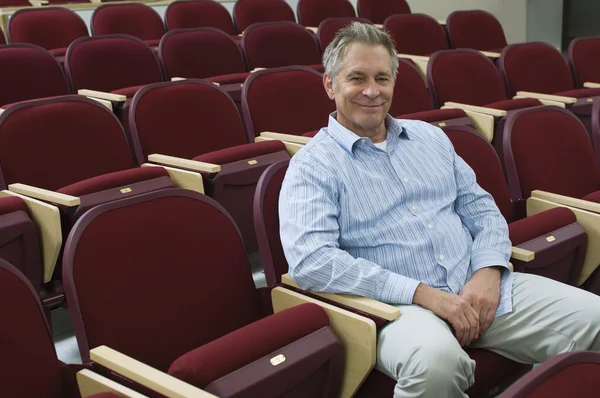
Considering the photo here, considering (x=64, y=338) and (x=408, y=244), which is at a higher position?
(x=408, y=244)

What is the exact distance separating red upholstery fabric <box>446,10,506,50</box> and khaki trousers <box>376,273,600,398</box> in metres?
1.13

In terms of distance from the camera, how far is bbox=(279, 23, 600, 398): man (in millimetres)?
509

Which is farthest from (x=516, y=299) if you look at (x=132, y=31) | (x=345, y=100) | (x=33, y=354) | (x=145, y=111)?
(x=132, y=31)

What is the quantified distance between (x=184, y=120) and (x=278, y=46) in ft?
1.58

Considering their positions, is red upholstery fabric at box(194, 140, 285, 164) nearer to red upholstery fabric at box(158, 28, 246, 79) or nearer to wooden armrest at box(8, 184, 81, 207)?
wooden armrest at box(8, 184, 81, 207)

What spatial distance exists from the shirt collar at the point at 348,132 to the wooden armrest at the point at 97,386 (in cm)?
27

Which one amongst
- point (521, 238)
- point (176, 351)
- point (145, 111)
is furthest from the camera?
point (145, 111)

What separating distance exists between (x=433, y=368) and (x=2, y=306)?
0.27 m

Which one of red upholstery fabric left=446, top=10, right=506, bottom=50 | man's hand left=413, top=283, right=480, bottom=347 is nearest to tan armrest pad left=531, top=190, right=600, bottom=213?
man's hand left=413, top=283, right=480, bottom=347

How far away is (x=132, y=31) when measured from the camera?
1.49 m

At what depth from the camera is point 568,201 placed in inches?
29.7

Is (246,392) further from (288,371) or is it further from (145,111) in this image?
(145,111)

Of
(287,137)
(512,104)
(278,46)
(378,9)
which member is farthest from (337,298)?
(378,9)

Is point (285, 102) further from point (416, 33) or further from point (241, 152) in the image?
point (416, 33)
